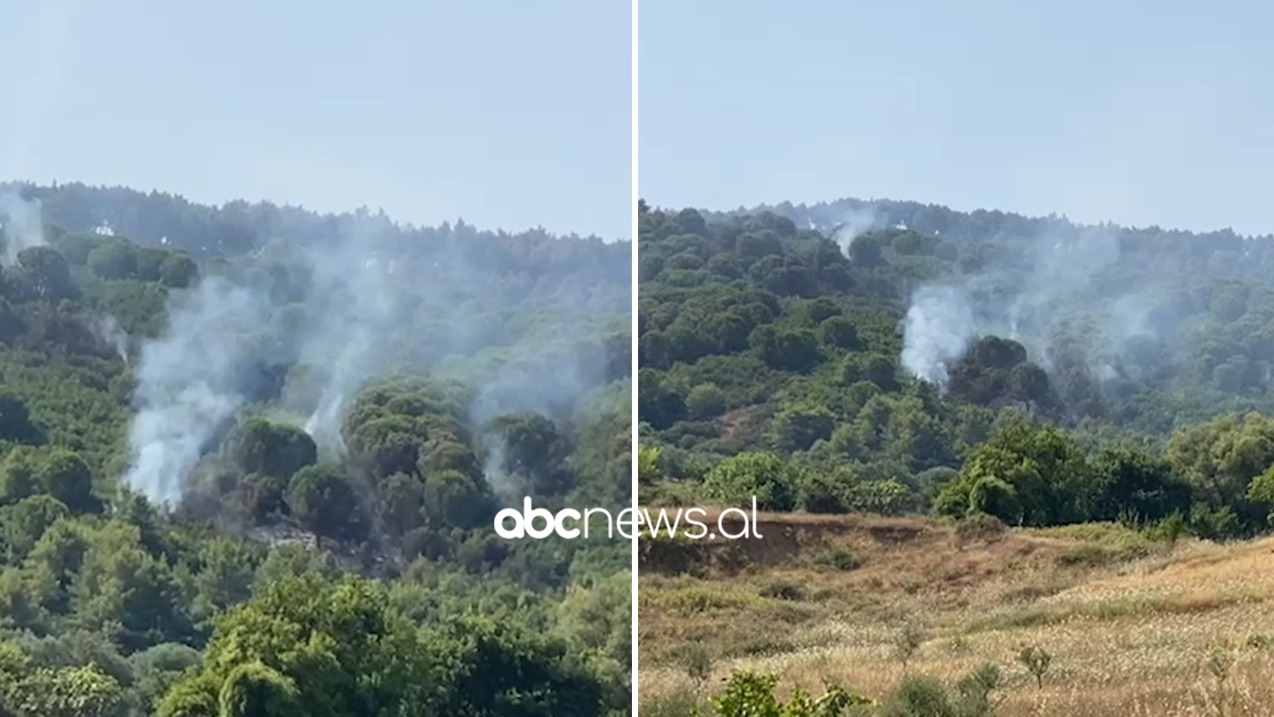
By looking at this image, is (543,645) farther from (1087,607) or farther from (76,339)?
(1087,607)

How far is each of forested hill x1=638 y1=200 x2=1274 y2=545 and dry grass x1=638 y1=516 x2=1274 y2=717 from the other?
0.15 m

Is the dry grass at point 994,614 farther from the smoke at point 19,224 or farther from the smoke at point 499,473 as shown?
the smoke at point 19,224

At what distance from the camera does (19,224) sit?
4418 mm

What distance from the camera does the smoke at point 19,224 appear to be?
4398 millimetres

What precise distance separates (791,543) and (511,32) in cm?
212

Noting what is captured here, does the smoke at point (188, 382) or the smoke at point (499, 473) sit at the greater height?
the smoke at point (188, 382)

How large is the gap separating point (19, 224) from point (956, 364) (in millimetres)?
3208

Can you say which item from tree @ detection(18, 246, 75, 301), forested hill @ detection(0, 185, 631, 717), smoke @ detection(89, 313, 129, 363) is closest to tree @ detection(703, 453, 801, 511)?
forested hill @ detection(0, 185, 631, 717)

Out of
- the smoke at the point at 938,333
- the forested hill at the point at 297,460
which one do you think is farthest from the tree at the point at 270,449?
the smoke at the point at 938,333

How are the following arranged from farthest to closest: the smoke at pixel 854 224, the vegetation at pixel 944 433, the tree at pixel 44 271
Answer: the smoke at pixel 854 224 < the vegetation at pixel 944 433 < the tree at pixel 44 271

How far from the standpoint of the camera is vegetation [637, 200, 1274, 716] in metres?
5.30

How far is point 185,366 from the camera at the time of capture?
4422mm

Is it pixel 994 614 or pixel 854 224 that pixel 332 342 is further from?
pixel 854 224

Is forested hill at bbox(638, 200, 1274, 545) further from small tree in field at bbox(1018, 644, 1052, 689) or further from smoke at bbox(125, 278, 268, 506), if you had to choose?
smoke at bbox(125, 278, 268, 506)
